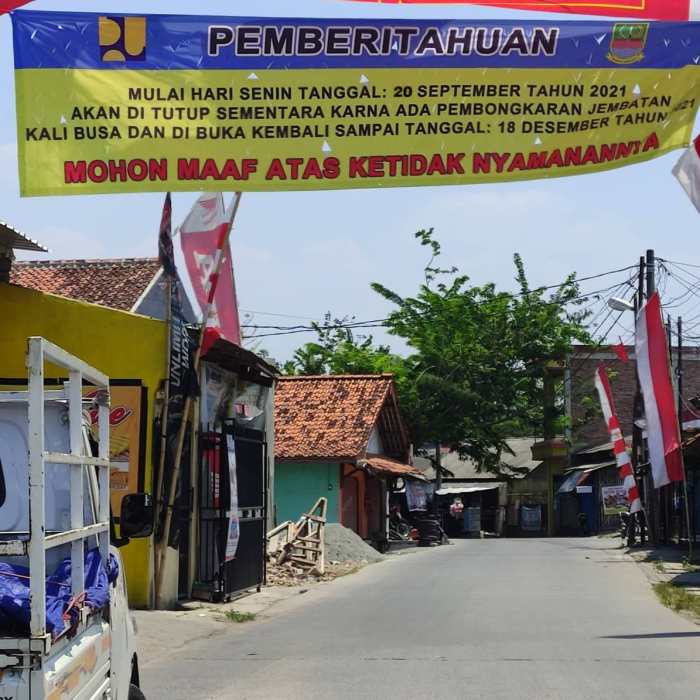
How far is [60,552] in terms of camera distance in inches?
248

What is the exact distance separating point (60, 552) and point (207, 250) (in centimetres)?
987

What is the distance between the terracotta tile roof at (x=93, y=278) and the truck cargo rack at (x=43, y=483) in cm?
2367

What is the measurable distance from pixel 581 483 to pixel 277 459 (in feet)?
78.6

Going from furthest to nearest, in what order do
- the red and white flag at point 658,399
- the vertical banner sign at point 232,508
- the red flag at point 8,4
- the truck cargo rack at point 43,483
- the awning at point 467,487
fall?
the awning at point 467,487
the red and white flag at point 658,399
the vertical banner sign at point 232,508
the red flag at point 8,4
the truck cargo rack at point 43,483

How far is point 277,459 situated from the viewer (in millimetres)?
35125

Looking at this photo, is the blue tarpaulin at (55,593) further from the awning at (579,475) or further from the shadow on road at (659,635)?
the awning at (579,475)

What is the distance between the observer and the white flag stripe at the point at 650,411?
22500 millimetres

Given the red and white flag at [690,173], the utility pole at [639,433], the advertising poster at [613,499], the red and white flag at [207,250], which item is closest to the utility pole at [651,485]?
the utility pole at [639,433]

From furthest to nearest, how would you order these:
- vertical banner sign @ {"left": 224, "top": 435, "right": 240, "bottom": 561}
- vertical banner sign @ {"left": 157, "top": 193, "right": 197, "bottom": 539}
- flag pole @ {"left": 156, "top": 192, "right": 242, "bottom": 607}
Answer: vertical banner sign @ {"left": 224, "top": 435, "right": 240, "bottom": 561}, vertical banner sign @ {"left": 157, "top": 193, "right": 197, "bottom": 539}, flag pole @ {"left": 156, "top": 192, "right": 242, "bottom": 607}

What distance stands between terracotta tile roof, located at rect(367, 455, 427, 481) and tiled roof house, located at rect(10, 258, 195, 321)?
8.26 meters

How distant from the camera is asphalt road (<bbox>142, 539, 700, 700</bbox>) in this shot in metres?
9.37

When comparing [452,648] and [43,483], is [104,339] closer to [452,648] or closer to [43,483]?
[452,648]

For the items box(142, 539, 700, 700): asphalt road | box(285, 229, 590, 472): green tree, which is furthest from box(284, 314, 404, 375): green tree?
box(142, 539, 700, 700): asphalt road

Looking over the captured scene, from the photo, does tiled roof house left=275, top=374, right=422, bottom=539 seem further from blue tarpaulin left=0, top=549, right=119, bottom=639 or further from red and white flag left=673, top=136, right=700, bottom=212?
blue tarpaulin left=0, top=549, right=119, bottom=639
